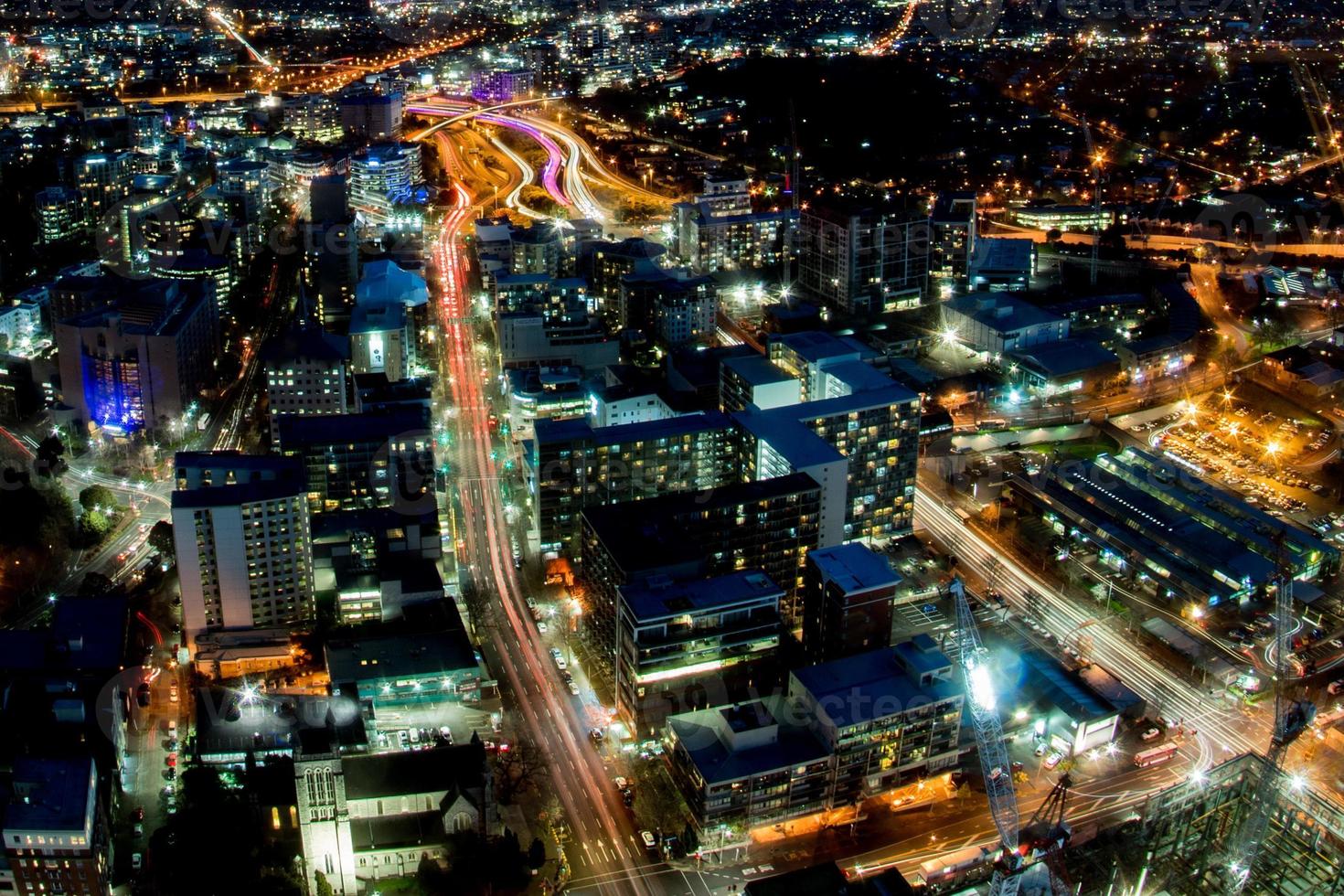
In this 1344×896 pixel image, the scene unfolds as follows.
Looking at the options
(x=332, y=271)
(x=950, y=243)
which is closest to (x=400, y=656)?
(x=332, y=271)

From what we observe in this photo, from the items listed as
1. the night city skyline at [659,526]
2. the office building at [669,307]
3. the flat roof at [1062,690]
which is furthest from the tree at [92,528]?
the flat roof at [1062,690]

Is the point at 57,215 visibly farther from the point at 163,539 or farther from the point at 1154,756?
the point at 1154,756

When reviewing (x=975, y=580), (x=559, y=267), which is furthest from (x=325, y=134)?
(x=975, y=580)

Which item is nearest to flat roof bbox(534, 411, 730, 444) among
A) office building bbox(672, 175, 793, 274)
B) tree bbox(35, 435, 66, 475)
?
tree bbox(35, 435, 66, 475)

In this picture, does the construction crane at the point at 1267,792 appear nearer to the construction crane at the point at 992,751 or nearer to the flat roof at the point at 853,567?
the construction crane at the point at 992,751

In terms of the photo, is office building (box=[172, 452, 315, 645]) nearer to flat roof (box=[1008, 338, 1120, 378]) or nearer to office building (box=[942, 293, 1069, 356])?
flat roof (box=[1008, 338, 1120, 378])
